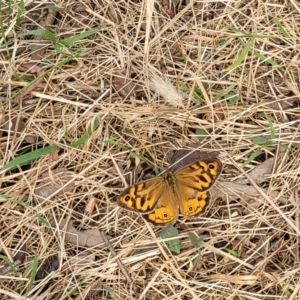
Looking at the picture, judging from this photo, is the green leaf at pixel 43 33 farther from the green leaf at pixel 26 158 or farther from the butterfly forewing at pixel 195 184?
the butterfly forewing at pixel 195 184

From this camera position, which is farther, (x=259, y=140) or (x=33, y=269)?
(x=259, y=140)

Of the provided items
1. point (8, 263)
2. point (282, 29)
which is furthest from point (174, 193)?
point (282, 29)

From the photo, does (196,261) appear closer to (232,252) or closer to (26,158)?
(232,252)

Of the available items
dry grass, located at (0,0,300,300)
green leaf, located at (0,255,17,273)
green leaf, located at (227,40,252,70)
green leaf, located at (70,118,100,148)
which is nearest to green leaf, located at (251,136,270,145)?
dry grass, located at (0,0,300,300)

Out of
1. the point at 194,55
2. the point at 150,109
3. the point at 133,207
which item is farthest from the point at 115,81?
the point at 133,207

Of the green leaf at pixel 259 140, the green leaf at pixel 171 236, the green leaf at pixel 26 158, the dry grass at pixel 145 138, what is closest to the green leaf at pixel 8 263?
the dry grass at pixel 145 138

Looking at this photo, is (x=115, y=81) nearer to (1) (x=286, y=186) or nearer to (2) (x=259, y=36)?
(2) (x=259, y=36)
